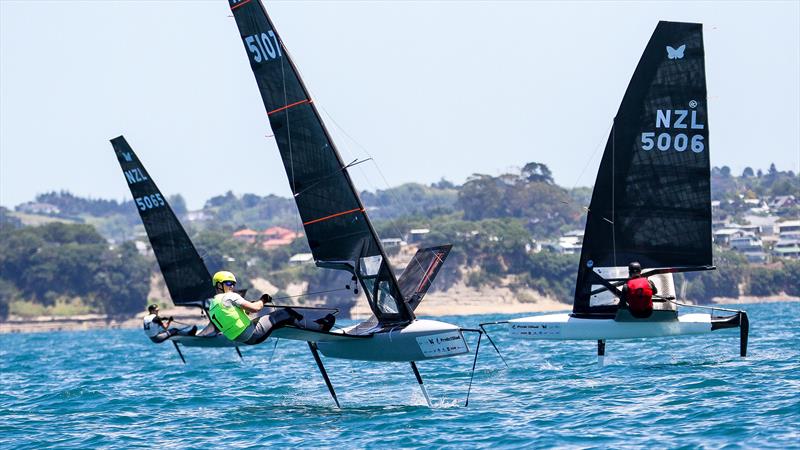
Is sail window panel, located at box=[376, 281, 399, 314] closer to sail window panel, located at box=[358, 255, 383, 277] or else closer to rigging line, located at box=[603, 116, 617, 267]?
sail window panel, located at box=[358, 255, 383, 277]

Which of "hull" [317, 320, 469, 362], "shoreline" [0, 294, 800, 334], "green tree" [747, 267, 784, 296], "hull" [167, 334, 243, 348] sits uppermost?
"hull" [317, 320, 469, 362]

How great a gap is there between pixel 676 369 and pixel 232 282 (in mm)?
9134

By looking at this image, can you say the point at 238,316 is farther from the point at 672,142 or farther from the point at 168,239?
the point at 168,239

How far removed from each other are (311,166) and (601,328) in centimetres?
564

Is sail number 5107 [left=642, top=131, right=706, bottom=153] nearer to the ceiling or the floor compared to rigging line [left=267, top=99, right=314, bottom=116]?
nearer to the floor

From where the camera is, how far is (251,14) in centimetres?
2123

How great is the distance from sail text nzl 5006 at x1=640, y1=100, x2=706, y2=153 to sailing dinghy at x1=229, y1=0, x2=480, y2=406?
428cm

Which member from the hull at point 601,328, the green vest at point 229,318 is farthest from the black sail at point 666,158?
the green vest at point 229,318

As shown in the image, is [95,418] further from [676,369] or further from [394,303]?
[676,369]

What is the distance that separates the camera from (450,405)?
1938cm

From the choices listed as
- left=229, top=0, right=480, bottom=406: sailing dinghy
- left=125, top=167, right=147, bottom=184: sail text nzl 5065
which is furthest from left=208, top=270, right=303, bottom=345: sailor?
left=125, top=167, right=147, bottom=184: sail text nzl 5065

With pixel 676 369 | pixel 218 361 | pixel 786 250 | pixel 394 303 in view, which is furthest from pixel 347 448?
pixel 786 250

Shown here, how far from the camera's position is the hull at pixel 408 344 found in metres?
19.0

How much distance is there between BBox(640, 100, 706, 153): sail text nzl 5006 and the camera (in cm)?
2233
